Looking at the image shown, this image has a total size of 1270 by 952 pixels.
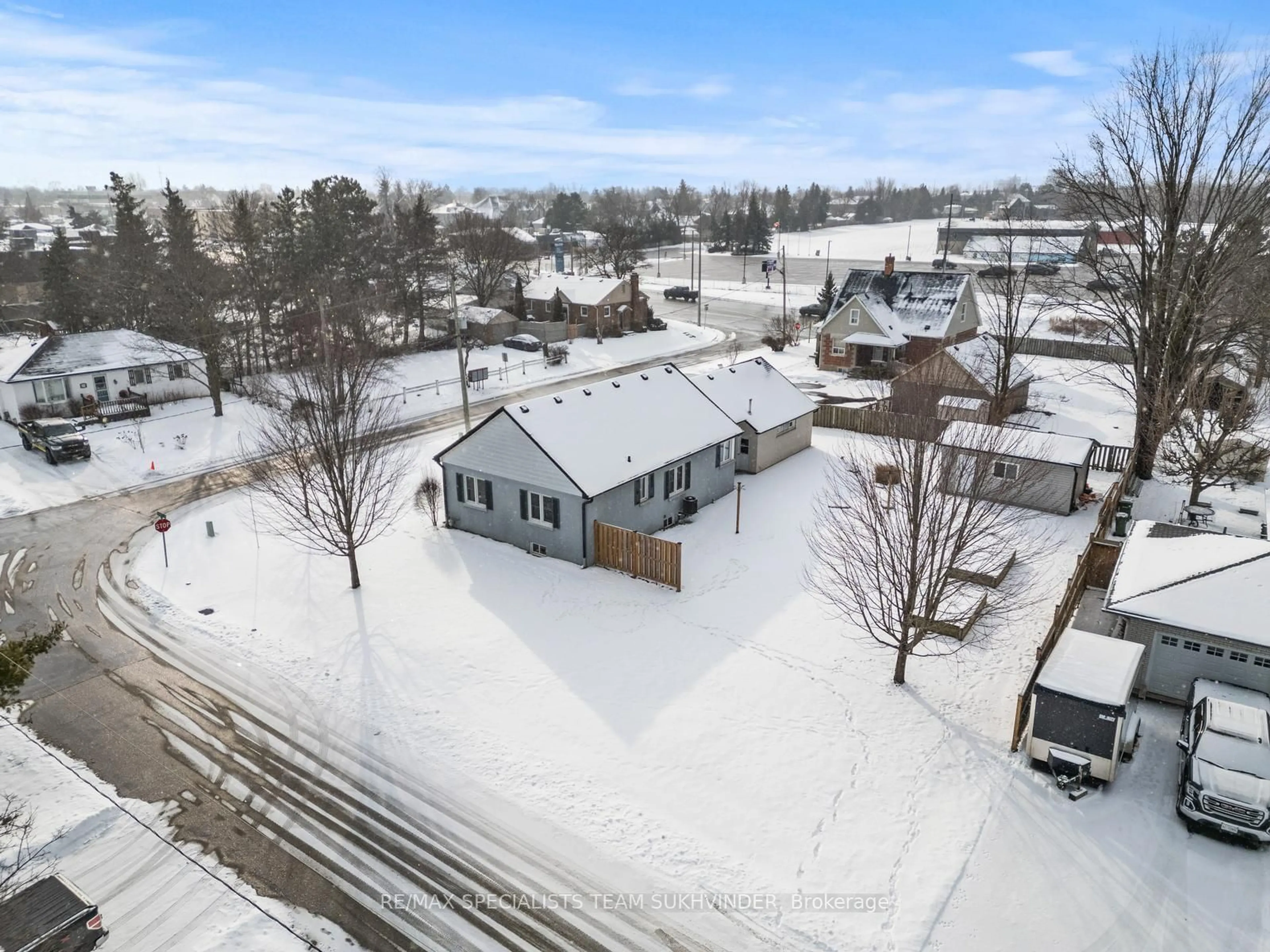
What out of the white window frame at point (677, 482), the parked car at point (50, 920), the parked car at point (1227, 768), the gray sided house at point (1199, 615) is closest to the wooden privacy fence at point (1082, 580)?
the gray sided house at point (1199, 615)

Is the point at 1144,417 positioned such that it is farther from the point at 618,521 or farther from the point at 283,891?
the point at 283,891

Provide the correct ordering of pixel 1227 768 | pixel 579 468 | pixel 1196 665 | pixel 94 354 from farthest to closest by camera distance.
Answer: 1. pixel 94 354
2. pixel 579 468
3. pixel 1196 665
4. pixel 1227 768

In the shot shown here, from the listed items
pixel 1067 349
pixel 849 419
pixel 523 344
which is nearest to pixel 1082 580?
pixel 849 419

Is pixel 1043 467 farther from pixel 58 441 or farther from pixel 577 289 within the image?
pixel 577 289

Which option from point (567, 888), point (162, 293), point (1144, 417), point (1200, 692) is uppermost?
point (162, 293)

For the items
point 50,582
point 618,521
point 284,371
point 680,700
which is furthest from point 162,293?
point 680,700

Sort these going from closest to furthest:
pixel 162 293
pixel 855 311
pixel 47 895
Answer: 1. pixel 47 895
2. pixel 162 293
3. pixel 855 311
